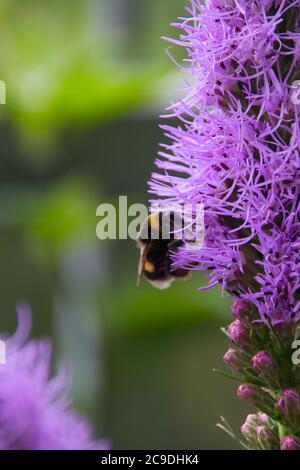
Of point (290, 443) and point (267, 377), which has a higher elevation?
point (267, 377)

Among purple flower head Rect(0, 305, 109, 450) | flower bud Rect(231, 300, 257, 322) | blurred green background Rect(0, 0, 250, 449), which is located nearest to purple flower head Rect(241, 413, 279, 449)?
flower bud Rect(231, 300, 257, 322)

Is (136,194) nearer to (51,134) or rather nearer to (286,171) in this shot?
(51,134)

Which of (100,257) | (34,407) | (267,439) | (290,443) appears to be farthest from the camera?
(100,257)

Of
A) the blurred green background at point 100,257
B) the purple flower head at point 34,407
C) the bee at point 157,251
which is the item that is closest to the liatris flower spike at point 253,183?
the bee at point 157,251

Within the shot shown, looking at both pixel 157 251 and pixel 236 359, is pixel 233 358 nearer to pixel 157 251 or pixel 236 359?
pixel 236 359

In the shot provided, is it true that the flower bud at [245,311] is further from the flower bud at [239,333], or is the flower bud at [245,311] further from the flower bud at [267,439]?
the flower bud at [267,439]

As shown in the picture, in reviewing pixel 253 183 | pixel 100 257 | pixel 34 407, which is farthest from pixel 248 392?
pixel 100 257

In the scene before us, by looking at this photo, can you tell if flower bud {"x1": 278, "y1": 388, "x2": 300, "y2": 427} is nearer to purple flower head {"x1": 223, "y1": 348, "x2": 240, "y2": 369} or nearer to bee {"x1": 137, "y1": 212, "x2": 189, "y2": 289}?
purple flower head {"x1": 223, "y1": 348, "x2": 240, "y2": 369}
